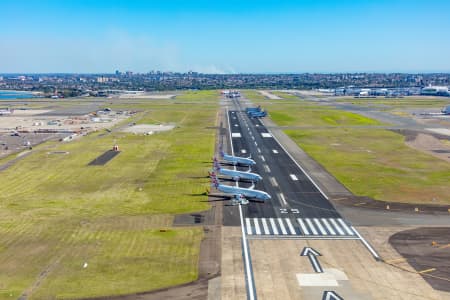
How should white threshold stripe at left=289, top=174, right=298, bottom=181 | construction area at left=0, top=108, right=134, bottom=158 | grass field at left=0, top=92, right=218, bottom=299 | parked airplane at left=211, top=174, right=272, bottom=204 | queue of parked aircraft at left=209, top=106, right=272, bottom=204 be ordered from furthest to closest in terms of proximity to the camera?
construction area at left=0, top=108, right=134, bottom=158 → white threshold stripe at left=289, top=174, right=298, bottom=181 → queue of parked aircraft at left=209, top=106, right=272, bottom=204 → parked airplane at left=211, top=174, right=272, bottom=204 → grass field at left=0, top=92, right=218, bottom=299

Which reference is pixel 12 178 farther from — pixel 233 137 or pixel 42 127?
pixel 42 127

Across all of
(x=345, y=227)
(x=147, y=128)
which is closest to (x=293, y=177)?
(x=345, y=227)

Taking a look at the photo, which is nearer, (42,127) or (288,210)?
(288,210)

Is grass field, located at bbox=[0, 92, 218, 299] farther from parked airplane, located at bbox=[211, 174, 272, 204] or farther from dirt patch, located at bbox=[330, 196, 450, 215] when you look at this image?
dirt patch, located at bbox=[330, 196, 450, 215]

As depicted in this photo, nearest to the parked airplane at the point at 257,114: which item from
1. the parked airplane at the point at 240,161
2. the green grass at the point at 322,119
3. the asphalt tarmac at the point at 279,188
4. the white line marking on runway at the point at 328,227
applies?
the green grass at the point at 322,119

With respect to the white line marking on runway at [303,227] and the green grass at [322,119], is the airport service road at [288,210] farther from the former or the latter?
the green grass at [322,119]

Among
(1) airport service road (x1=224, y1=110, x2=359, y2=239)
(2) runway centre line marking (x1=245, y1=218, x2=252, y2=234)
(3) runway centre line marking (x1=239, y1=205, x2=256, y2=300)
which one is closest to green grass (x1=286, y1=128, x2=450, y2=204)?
(1) airport service road (x1=224, y1=110, x2=359, y2=239)

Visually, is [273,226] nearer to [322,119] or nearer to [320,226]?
[320,226]
